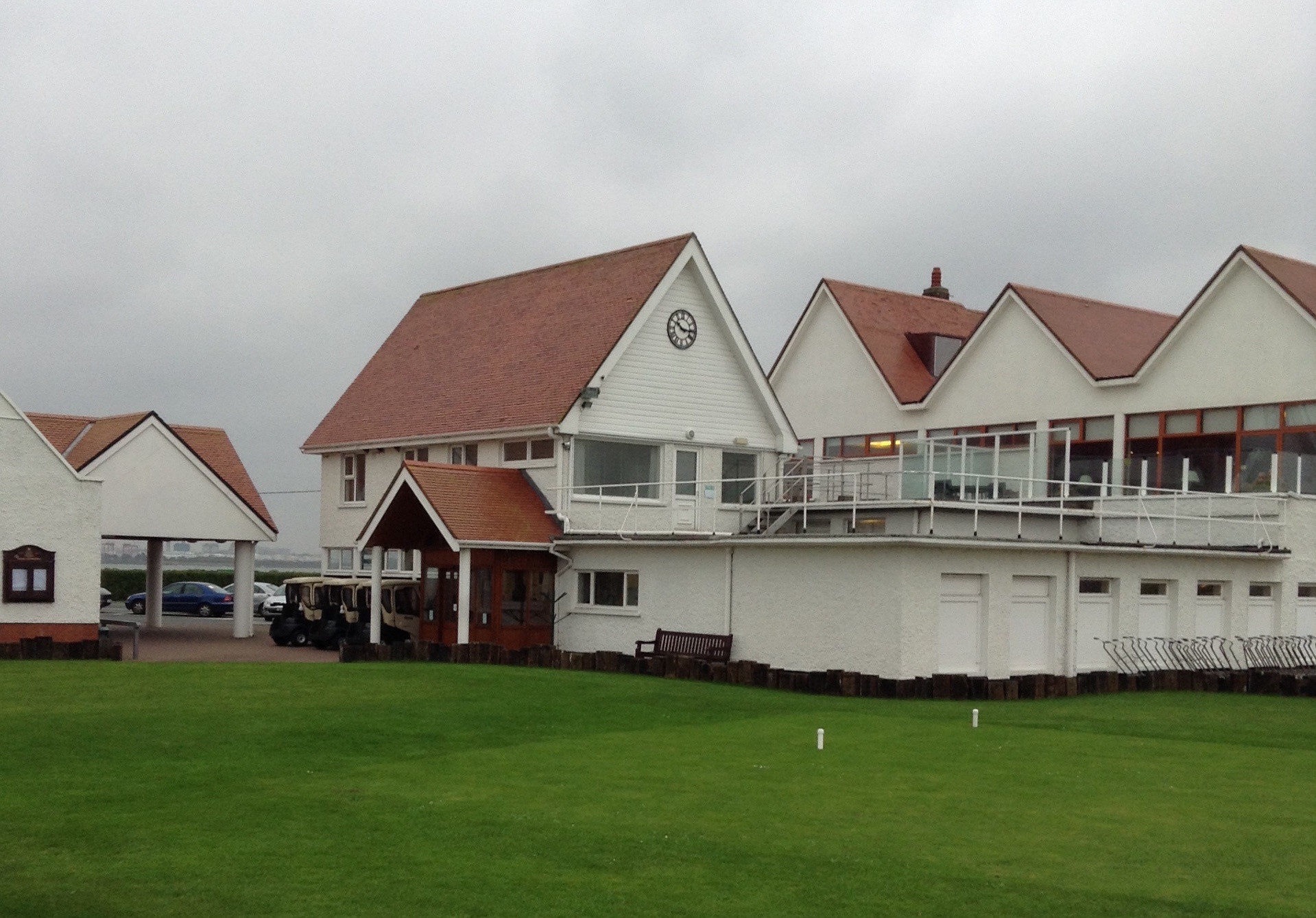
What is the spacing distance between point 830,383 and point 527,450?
15628mm

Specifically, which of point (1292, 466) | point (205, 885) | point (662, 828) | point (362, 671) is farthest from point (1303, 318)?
point (205, 885)

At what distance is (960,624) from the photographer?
2648 centimetres

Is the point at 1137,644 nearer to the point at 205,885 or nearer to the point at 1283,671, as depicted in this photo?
the point at 1283,671

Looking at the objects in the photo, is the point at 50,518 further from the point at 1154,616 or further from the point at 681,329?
the point at 1154,616

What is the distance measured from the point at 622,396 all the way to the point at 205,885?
2563 cm

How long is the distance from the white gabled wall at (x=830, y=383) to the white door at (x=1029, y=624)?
18776mm

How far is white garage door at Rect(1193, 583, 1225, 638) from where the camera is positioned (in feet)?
103

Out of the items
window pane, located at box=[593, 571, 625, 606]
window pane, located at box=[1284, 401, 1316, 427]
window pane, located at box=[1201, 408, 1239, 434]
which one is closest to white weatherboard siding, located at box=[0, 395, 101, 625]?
window pane, located at box=[593, 571, 625, 606]

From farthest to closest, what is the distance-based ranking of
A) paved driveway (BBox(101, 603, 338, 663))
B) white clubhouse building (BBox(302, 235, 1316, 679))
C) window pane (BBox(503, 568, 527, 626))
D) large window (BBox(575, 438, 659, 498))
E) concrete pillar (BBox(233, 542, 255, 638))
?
concrete pillar (BBox(233, 542, 255, 638)), large window (BBox(575, 438, 659, 498)), window pane (BBox(503, 568, 527, 626)), paved driveway (BBox(101, 603, 338, 663)), white clubhouse building (BBox(302, 235, 1316, 679))

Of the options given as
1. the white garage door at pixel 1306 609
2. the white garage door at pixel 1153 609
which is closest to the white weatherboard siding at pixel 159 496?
the white garage door at pixel 1153 609

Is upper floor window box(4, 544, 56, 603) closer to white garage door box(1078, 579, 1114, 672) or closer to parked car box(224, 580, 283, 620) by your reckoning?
white garage door box(1078, 579, 1114, 672)

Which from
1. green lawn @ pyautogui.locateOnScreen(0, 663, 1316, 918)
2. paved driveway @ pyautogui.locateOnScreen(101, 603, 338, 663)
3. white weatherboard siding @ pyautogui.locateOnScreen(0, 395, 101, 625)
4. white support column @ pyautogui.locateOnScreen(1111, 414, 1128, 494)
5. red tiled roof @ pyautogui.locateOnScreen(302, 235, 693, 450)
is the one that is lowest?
paved driveway @ pyautogui.locateOnScreen(101, 603, 338, 663)

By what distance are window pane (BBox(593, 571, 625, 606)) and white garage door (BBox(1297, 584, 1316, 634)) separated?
1483 centimetres

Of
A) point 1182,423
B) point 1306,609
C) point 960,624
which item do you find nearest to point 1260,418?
point 1182,423
